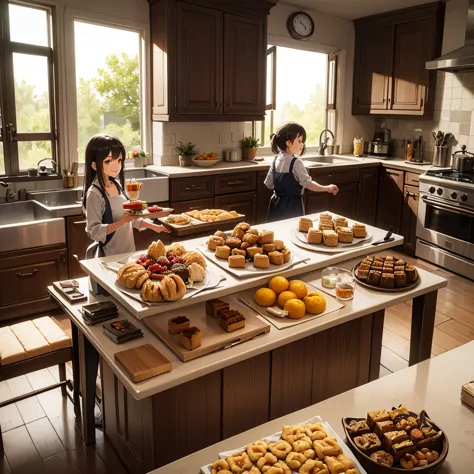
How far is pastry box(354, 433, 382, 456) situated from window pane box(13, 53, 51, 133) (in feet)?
12.6

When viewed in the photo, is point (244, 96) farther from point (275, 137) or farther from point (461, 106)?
point (461, 106)

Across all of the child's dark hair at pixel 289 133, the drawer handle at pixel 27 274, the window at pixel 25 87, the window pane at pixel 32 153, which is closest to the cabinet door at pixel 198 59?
the window at pixel 25 87

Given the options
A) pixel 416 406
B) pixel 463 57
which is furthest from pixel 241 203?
pixel 416 406

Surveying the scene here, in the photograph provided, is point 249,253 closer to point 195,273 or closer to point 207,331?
point 195,273

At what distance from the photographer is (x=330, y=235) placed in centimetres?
250

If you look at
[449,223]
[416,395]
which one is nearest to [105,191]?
[416,395]

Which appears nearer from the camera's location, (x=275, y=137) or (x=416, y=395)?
(x=416, y=395)

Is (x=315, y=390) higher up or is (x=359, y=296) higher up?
(x=359, y=296)

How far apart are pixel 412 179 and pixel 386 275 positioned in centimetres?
343

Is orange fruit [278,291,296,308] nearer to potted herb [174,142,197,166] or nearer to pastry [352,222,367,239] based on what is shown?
pastry [352,222,367,239]

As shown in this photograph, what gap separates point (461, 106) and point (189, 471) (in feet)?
17.1

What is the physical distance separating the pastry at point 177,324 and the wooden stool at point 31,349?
0.87 m

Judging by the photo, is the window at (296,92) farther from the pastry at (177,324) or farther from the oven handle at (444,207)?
the pastry at (177,324)

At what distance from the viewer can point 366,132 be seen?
667 centimetres
